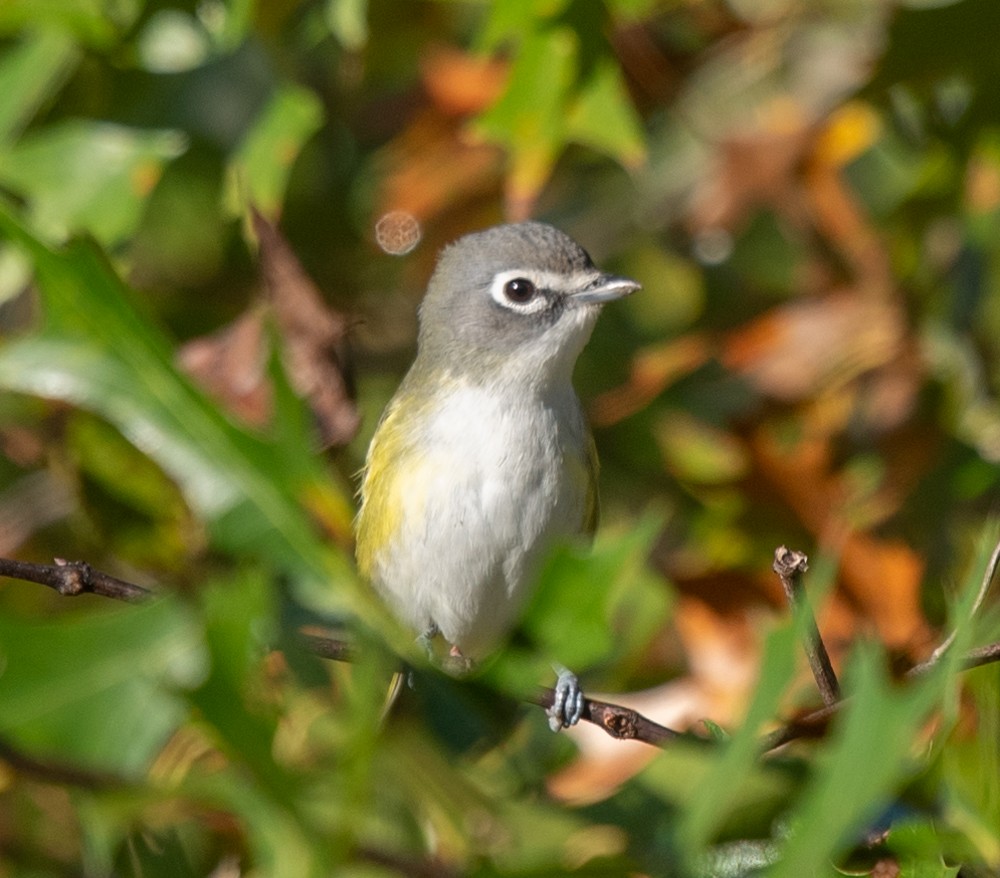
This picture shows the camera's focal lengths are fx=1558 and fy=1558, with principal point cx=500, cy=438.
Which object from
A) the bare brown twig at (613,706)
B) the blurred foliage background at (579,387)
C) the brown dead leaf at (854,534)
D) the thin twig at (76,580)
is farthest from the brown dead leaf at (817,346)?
the thin twig at (76,580)

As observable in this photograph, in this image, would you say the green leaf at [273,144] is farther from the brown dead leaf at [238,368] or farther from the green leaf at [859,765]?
the green leaf at [859,765]

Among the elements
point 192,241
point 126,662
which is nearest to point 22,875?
point 126,662

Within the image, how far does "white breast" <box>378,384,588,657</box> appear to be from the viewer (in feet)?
12.3

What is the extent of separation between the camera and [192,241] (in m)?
4.91

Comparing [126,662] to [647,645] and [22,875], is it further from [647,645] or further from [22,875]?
[647,645]

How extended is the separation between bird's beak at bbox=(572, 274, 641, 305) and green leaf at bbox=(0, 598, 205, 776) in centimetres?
247

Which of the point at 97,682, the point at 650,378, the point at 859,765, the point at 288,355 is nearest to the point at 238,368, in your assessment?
the point at 288,355

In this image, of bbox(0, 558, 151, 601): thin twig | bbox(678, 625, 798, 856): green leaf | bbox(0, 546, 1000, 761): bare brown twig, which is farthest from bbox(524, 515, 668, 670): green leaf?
bbox(0, 558, 151, 601): thin twig

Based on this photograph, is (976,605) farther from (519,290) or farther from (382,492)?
(519,290)

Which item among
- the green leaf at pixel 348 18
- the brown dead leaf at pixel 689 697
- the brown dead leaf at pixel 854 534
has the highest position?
the green leaf at pixel 348 18

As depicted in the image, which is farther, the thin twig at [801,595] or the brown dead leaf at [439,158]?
the brown dead leaf at [439,158]

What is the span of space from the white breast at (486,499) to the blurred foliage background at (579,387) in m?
0.24

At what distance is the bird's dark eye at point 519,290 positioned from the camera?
408 cm

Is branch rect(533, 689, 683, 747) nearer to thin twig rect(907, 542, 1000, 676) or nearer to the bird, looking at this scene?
thin twig rect(907, 542, 1000, 676)
